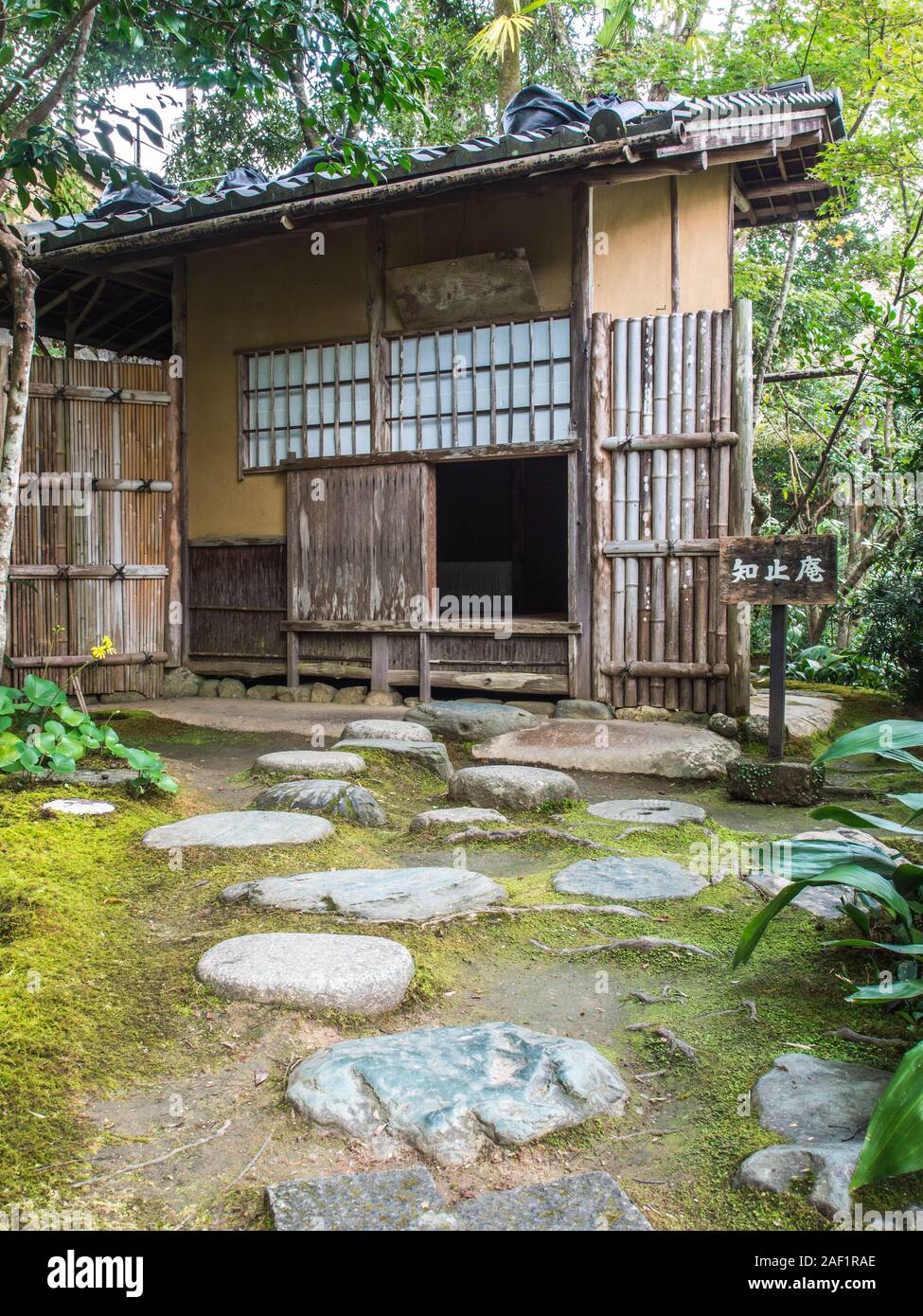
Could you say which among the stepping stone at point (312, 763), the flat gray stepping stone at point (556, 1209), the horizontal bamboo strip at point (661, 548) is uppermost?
the horizontal bamboo strip at point (661, 548)

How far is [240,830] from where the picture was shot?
418 centimetres

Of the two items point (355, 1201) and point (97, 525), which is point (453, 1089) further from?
point (97, 525)

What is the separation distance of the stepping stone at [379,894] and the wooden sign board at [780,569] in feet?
10.5

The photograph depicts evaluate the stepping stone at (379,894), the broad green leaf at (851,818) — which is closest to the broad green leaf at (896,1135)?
the broad green leaf at (851,818)

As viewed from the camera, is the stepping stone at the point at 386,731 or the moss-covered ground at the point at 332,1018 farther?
the stepping stone at the point at 386,731

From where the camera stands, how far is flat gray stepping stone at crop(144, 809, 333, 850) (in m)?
4.07

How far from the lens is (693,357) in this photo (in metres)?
7.32

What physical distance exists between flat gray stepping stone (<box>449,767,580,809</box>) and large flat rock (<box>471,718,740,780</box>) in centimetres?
109

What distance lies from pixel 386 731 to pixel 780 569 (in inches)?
110

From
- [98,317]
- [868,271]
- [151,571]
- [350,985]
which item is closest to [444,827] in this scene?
[350,985]

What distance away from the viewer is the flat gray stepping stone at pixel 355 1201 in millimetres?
1754

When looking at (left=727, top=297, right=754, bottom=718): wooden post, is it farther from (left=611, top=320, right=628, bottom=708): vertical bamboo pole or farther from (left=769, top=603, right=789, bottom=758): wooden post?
(left=769, top=603, right=789, bottom=758): wooden post

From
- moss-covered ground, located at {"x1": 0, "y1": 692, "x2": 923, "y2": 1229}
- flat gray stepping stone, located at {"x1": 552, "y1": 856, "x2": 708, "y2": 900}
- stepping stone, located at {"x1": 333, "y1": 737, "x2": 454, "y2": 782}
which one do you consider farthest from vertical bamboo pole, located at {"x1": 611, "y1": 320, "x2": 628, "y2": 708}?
flat gray stepping stone, located at {"x1": 552, "y1": 856, "x2": 708, "y2": 900}

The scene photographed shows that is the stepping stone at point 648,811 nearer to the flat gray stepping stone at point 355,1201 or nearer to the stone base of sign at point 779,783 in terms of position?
the stone base of sign at point 779,783
